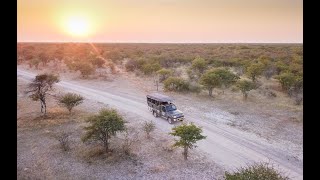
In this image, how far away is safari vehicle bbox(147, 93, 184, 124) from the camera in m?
25.0

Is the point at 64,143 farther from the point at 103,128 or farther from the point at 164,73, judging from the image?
the point at 164,73

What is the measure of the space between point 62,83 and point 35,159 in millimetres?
27815

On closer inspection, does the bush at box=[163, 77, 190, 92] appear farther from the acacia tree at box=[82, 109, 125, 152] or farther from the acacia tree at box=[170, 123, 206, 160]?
the acacia tree at box=[170, 123, 206, 160]

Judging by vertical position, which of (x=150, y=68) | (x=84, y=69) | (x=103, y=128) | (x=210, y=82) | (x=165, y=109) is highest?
(x=150, y=68)

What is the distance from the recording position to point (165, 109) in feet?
83.9

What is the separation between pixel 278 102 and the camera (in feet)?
104

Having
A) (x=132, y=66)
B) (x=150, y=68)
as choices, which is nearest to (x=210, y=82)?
(x=150, y=68)

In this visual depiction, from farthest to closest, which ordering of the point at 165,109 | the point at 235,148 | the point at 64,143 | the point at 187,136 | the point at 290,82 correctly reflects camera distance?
the point at 290,82 < the point at 165,109 < the point at 235,148 < the point at 64,143 < the point at 187,136

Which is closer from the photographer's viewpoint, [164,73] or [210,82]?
[210,82]

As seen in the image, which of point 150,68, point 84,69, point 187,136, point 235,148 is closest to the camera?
point 187,136

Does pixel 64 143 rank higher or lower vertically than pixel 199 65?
lower

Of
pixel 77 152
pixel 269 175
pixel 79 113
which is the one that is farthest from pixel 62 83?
pixel 269 175

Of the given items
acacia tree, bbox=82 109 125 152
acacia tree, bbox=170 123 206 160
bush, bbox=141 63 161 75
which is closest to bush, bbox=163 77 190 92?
bush, bbox=141 63 161 75

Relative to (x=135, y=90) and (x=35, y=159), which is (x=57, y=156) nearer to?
(x=35, y=159)
